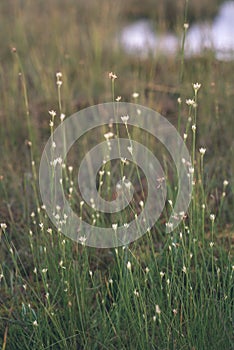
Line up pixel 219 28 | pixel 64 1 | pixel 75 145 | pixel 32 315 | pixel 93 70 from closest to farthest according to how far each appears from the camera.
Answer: pixel 32 315 < pixel 75 145 < pixel 93 70 < pixel 219 28 < pixel 64 1

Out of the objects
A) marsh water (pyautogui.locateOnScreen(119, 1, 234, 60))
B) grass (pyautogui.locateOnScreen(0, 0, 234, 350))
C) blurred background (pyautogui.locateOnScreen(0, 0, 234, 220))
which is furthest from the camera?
marsh water (pyautogui.locateOnScreen(119, 1, 234, 60))

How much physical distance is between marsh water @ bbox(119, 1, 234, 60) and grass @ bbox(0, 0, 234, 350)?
108 millimetres

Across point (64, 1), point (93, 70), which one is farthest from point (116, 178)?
point (64, 1)

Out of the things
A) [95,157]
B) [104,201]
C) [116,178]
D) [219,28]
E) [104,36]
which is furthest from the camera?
[219,28]

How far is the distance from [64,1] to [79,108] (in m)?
4.83

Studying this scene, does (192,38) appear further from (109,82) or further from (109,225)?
(109,225)

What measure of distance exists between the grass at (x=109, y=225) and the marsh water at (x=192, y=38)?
0.35 feet

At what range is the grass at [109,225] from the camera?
71.4 inches

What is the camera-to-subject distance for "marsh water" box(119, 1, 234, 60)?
3.97 m

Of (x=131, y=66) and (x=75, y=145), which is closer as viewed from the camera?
(x=75, y=145)

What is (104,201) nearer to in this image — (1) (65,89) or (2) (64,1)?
(1) (65,89)

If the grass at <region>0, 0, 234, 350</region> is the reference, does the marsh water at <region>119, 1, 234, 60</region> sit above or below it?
above

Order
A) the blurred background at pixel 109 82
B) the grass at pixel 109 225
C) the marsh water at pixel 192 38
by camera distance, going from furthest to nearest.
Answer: the marsh water at pixel 192 38 < the blurred background at pixel 109 82 < the grass at pixel 109 225

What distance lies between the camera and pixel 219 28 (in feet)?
22.0
